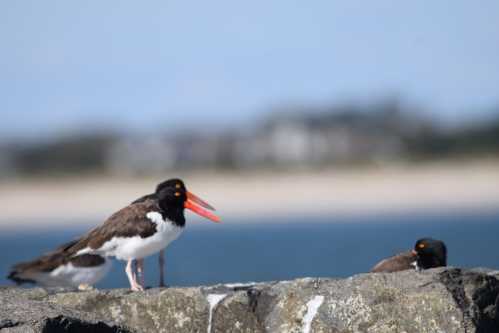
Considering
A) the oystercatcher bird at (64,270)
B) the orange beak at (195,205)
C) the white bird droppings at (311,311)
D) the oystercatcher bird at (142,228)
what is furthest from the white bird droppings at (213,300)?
the oystercatcher bird at (64,270)

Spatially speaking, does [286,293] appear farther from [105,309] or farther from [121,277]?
[121,277]

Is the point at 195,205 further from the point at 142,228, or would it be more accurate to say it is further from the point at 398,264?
the point at 398,264

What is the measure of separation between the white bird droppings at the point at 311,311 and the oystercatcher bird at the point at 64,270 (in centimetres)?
455

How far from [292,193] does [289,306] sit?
216 ft

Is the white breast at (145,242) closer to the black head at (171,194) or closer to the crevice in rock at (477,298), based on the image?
the black head at (171,194)

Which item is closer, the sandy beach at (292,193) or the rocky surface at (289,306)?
the rocky surface at (289,306)

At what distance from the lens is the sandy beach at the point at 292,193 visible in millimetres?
66500

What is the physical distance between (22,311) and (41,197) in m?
70.4

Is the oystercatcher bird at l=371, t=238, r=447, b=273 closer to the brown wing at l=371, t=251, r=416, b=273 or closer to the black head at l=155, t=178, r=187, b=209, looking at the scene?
the brown wing at l=371, t=251, r=416, b=273

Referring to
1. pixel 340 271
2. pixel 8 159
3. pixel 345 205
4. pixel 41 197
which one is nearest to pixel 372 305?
pixel 340 271

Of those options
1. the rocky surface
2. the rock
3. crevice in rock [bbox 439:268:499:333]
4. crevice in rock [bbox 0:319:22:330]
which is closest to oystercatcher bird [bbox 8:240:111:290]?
the rocky surface

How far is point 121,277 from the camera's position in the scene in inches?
1277

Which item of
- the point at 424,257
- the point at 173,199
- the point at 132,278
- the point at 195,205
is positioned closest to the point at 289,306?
the point at 132,278

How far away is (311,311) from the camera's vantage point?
773cm
